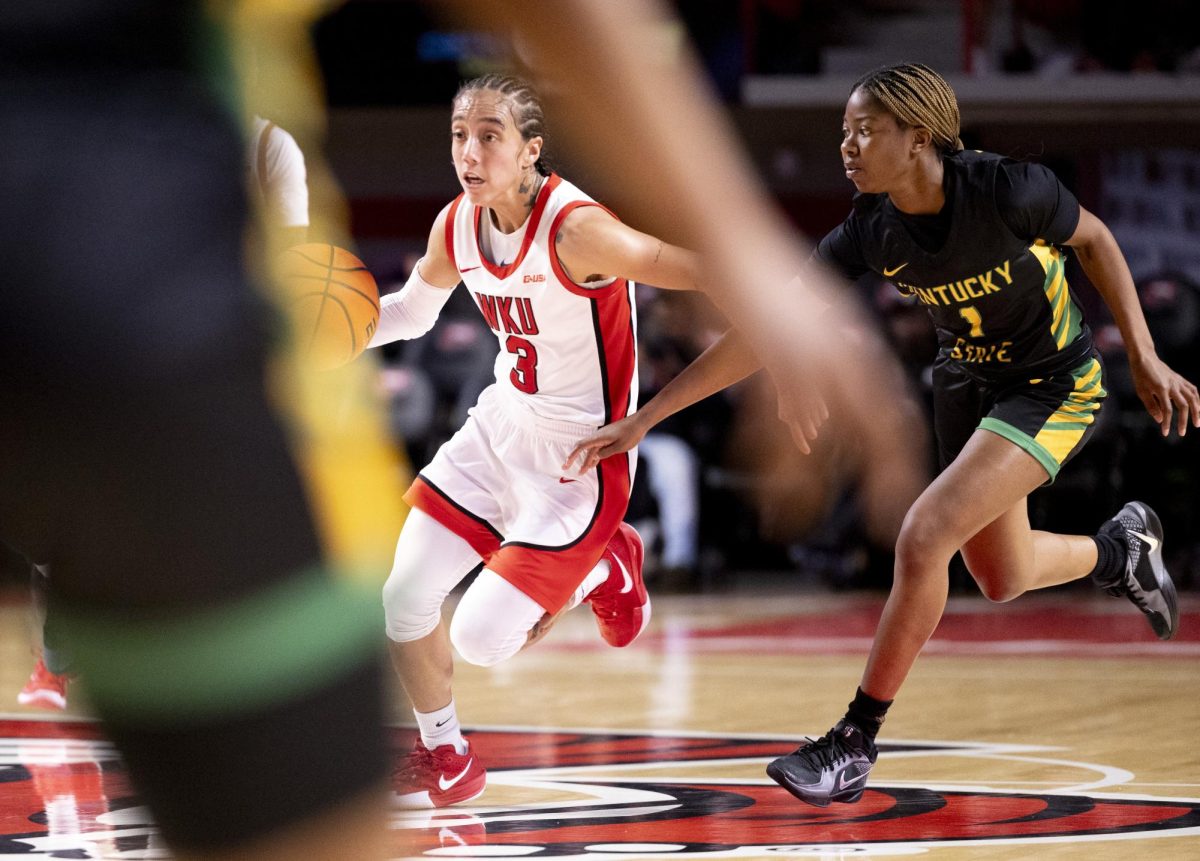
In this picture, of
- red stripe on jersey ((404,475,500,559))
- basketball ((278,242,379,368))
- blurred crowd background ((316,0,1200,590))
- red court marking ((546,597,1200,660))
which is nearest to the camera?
basketball ((278,242,379,368))

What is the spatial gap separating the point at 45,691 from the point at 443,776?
7.64ft

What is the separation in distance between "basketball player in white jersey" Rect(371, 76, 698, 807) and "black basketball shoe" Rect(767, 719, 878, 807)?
0.70m

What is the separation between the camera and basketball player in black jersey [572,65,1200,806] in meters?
3.86

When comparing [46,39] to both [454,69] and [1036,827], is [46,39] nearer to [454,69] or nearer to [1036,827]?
[1036,827]

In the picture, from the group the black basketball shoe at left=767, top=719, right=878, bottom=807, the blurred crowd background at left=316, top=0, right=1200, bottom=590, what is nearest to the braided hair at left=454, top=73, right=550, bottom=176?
the black basketball shoe at left=767, top=719, right=878, bottom=807

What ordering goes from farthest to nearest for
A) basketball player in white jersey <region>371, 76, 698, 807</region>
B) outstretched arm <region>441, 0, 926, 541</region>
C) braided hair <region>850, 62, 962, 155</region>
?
basketball player in white jersey <region>371, 76, 698, 807</region>
braided hair <region>850, 62, 962, 155</region>
outstretched arm <region>441, 0, 926, 541</region>

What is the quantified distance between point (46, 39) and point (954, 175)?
3.03 meters

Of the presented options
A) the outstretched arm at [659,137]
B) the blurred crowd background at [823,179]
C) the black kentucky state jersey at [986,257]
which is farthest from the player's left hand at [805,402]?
the blurred crowd background at [823,179]

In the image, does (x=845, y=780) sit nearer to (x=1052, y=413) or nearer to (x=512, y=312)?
(x=1052, y=413)

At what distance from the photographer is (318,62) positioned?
493 inches

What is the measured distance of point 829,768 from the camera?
150 inches

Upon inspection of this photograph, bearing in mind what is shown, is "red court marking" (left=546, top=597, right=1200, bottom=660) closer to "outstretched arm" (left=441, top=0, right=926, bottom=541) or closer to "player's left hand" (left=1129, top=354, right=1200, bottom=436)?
"player's left hand" (left=1129, top=354, right=1200, bottom=436)

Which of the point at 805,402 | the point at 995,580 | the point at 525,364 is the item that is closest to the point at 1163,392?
the point at 995,580

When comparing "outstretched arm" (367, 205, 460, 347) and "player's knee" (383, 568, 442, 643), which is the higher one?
"outstretched arm" (367, 205, 460, 347)
